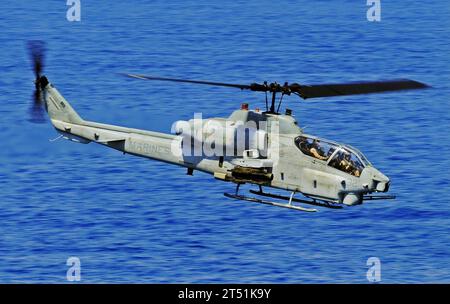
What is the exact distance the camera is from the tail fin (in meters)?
54.7

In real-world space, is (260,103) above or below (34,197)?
above

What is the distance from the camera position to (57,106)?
55.3 metres

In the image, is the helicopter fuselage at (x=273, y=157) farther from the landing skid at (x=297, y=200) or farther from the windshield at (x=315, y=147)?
the landing skid at (x=297, y=200)

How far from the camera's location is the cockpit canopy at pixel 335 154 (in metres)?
48.7

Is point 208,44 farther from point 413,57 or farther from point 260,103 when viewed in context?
point 260,103

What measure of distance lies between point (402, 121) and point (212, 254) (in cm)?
2254

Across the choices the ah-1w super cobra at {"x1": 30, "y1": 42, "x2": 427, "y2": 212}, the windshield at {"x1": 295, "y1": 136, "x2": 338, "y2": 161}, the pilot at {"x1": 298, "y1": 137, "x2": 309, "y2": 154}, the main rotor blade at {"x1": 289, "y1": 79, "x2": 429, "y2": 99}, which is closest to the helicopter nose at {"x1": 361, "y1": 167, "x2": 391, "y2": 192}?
the ah-1w super cobra at {"x1": 30, "y1": 42, "x2": 427, "y2": 212}

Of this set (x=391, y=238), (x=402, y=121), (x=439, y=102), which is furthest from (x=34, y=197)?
(x=439, y=102)

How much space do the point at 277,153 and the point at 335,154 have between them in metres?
2.20

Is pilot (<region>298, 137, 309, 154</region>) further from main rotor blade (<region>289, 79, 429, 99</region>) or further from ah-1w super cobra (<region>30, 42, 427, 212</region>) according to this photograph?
main rotor blade (<region>289, 79, 429, 99</region>)

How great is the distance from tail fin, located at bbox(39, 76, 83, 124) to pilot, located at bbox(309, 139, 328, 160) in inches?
401

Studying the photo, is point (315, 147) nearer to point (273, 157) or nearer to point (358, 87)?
point (273, 157)

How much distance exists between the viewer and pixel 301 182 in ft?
162

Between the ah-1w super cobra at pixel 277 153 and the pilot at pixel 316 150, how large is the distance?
1.4 inches
